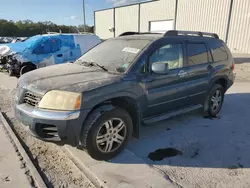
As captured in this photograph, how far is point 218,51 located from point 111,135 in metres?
3.38

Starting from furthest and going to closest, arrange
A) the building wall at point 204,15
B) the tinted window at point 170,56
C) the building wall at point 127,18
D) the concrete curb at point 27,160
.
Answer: the building wall at point 127,18, the building wall at point 204,15, the tinted window at point 170,56, the concrete curb at point 27,160

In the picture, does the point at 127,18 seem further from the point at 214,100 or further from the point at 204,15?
the point at 214,100

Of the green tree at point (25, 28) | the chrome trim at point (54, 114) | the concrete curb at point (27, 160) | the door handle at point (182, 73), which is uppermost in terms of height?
the green tree at point (25, 28)

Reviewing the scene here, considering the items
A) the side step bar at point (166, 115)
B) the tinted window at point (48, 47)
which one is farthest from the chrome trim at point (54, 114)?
the tinted window at point (48, 47)

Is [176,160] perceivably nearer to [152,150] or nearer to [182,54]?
[152,150]

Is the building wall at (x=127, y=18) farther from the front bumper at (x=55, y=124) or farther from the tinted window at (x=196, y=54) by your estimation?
the front bumper at (x=55, y=124)

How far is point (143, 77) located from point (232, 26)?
735 inches

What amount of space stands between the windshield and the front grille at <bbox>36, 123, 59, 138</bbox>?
1.29 meters

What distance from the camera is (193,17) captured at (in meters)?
22.4

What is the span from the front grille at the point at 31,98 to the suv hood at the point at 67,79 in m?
0.07

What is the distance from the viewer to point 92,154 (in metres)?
3.23

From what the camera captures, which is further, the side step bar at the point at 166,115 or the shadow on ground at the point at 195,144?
the side step bar at the point at 166,115

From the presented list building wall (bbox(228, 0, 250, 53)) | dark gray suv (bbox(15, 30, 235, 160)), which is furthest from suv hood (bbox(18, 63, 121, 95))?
building wall (bbox(228, 0, 250, 53))

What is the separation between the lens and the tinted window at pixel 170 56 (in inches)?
150
